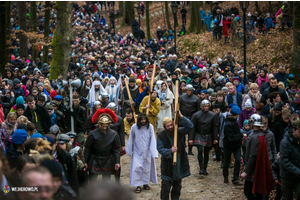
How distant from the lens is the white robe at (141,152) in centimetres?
858

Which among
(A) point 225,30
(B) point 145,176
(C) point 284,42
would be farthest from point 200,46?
(B) point 145,176

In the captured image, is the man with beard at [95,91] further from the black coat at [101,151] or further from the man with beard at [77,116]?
the black coat at [101,151]

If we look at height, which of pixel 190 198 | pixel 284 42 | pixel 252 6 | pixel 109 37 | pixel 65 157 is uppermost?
pixel 252 6

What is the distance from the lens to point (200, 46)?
29297 millimetres

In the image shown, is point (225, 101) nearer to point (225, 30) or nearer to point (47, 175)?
point (47, 175)

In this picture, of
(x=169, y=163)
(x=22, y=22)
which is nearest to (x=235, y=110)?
(x=169, y=163)

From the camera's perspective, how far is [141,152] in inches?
339

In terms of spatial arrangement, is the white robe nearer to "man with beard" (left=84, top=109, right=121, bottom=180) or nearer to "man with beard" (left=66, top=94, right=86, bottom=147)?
"man with beard" (left=84, top=109, right=121, bottom=180)

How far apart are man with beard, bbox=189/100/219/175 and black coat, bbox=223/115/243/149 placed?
2.45 feet

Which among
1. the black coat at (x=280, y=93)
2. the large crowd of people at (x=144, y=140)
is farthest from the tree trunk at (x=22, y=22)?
the black coat at (x=280, y=93)

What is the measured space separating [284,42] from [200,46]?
342 inches

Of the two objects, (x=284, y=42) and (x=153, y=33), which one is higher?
(x=153, y=33)

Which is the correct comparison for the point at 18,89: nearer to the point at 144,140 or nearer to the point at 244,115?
the point at 144,140

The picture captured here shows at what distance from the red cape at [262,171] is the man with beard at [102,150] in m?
2.82
